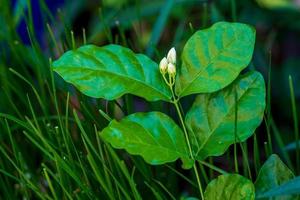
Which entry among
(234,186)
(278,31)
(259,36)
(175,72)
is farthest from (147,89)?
(259,36)

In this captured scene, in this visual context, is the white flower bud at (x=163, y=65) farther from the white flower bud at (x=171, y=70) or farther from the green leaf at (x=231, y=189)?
the green leaf at (x=231, y=189)

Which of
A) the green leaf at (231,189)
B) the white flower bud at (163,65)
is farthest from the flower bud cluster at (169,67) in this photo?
the green leaf at (231,189)

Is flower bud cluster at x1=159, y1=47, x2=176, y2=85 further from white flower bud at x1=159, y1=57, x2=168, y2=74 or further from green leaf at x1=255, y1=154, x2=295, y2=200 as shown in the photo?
green leaf at x1=255, y1=154, x2=295, y2=200

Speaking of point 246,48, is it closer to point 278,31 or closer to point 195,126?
→ point 195,126

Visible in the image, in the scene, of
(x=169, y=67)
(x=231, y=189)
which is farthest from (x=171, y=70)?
(x=231, y=189)

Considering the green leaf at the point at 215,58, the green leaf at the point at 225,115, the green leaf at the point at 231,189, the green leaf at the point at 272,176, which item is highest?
the green leaf at the point at 215,58
